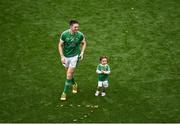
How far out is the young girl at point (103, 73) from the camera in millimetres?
10594

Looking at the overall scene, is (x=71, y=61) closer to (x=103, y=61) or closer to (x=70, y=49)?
(x=70, y=49)

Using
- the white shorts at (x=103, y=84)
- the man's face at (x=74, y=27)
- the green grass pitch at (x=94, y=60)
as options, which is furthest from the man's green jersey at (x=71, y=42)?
the green grass pitch at (x=94, y=60)

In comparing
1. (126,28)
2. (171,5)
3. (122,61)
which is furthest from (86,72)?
(171,5)

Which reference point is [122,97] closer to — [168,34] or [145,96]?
[145,96]

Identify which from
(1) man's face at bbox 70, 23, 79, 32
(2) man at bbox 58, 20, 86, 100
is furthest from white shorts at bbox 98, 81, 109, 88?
(1) man's face at bbox 70, 23, 79, 32

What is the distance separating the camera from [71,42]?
413 inches

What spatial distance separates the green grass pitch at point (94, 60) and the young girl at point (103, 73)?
0.82ft

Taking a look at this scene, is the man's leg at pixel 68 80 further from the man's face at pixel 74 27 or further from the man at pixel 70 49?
the man's face at pixel 74 27

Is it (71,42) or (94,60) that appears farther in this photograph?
(94,60)

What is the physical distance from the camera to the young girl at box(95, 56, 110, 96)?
10.6 m

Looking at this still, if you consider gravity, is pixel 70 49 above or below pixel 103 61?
above

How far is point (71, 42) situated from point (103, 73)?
1228mm

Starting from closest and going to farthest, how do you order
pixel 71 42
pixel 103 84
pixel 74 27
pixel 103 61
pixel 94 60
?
pixel 74 27 < pixel 71 42 < pixel 103 61 < pixel 103 84 < pixel 94 60

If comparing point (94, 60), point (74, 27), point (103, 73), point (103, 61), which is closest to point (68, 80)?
point (103, 73)
